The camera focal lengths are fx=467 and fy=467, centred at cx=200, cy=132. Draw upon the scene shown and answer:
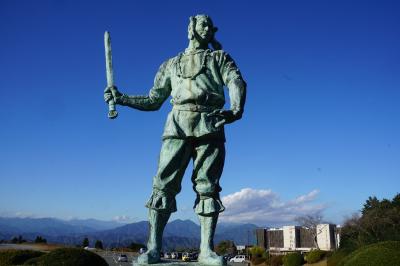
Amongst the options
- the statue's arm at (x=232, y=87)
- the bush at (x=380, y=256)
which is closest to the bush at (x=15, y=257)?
the bush at (x=380, y=256)

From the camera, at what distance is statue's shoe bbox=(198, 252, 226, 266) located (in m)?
4.77

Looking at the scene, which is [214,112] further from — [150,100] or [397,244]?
[397,244]

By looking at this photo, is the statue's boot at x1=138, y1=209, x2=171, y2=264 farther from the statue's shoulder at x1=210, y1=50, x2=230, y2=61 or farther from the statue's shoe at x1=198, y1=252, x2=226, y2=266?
the statue's shoulder at x1=210, y1=50, x2=230, y2=61

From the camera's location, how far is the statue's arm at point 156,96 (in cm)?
548

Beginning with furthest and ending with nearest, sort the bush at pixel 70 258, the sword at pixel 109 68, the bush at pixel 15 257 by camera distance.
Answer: the bush at pixel 15 257
the bush at pixel 70 258
the sword at pixel 109 68

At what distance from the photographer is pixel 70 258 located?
1546 centimetres

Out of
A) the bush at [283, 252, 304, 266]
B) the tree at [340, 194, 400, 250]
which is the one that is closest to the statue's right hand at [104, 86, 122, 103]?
the tree at [340, 194, 400, 250]

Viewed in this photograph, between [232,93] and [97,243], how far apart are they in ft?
199

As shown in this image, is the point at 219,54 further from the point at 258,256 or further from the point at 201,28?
the point at 258,256

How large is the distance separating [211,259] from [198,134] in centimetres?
133

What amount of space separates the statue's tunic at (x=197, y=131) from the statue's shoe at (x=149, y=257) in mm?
477

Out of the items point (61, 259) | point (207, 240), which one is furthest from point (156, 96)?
point (61, 259)

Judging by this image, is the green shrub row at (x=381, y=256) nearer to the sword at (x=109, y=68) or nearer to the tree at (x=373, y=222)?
the sword at (x=109, y=68)

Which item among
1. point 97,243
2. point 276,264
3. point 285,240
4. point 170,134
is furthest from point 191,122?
point 285,240
